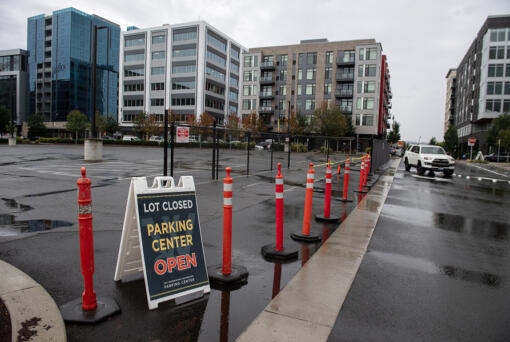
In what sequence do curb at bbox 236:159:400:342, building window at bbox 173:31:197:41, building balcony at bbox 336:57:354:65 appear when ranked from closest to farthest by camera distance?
curb at bbox 236:159:400:342
building balcony at bbox 336:57:354:65
building window at bbox 173:31:197:41

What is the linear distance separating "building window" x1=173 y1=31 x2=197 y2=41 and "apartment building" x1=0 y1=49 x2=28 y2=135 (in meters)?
55.9

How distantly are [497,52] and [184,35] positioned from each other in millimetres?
63134

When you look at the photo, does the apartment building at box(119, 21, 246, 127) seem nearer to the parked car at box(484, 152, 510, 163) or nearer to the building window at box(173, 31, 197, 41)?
the building window at box(173, 31, 197, 41)

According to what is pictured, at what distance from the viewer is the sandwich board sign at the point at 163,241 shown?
11.6 feet

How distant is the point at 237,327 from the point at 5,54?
13723cm

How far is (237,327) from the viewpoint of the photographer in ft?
10.7

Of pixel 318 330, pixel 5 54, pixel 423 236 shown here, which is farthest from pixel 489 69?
pixel 5 54

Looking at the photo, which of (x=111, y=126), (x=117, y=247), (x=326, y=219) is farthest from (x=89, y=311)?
(x=111, y=126)

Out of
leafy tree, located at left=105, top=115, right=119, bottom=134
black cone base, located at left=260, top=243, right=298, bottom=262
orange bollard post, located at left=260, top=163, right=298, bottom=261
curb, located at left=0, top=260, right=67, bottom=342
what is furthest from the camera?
leafy tree, located at left=105, top=115, right=119, bottom=134

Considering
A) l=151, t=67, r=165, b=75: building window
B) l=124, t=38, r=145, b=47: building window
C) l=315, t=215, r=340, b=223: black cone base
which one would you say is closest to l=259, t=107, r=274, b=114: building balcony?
l=151, t=67, r=165, b=75: building window

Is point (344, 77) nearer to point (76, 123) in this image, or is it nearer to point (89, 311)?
point (76, 123)

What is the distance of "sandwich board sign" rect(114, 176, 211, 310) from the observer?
3.54 meters

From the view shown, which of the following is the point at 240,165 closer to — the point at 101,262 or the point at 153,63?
the point at 101,262

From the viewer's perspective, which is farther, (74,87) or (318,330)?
(74,87)
